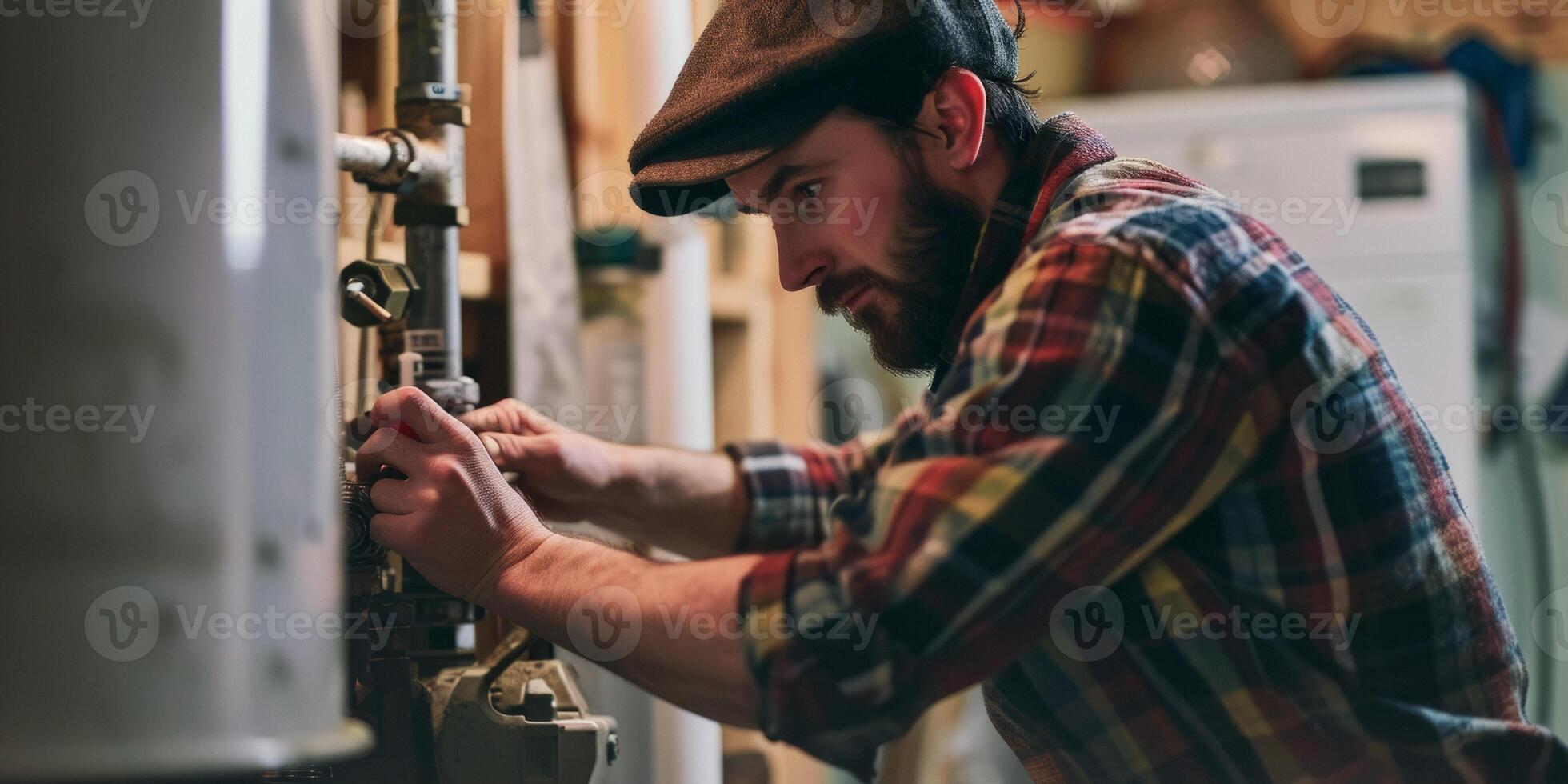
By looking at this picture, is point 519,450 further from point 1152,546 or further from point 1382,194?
point 1382,194

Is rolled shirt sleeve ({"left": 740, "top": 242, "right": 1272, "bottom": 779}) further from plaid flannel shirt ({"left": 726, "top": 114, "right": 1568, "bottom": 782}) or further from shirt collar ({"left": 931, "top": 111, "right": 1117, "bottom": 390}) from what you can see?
shirt collar ({"left": 931, "top": 111, "right": 1117, "bottom": 390})

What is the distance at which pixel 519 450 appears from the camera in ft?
3.53

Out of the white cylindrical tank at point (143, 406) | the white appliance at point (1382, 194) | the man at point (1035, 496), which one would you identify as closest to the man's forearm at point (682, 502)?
the man at point (1035, 496)

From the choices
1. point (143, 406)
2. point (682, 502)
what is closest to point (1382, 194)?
point (682, 502)

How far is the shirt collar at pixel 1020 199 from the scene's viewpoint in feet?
3.14

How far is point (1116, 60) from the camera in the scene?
8.13 feet

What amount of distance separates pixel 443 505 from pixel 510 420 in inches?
9.3

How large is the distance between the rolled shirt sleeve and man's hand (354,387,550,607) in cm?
17

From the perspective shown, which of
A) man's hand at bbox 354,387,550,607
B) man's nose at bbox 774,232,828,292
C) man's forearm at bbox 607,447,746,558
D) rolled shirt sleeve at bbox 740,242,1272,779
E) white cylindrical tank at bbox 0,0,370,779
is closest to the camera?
white cylindrical tank at bbox 0,0,370,779

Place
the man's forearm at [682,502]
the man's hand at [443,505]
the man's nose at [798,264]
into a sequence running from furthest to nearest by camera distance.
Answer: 1. the man's forearm at [682,502]
2. the man's nose at [798,264]
3. the man's hand at [443,505]

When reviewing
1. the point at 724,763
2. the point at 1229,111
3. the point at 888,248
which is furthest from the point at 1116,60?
the point at 888,248

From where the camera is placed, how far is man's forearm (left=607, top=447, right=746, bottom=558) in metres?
1.20

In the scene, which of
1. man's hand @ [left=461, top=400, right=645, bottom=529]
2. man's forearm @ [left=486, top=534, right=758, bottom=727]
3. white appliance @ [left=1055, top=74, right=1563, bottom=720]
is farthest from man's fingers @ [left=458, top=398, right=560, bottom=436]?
white appliance @ [left=1055, top=74, right=1563, bottom=720]

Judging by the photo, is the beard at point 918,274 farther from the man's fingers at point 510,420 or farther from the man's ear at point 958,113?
the man's fingers at point 510,420
